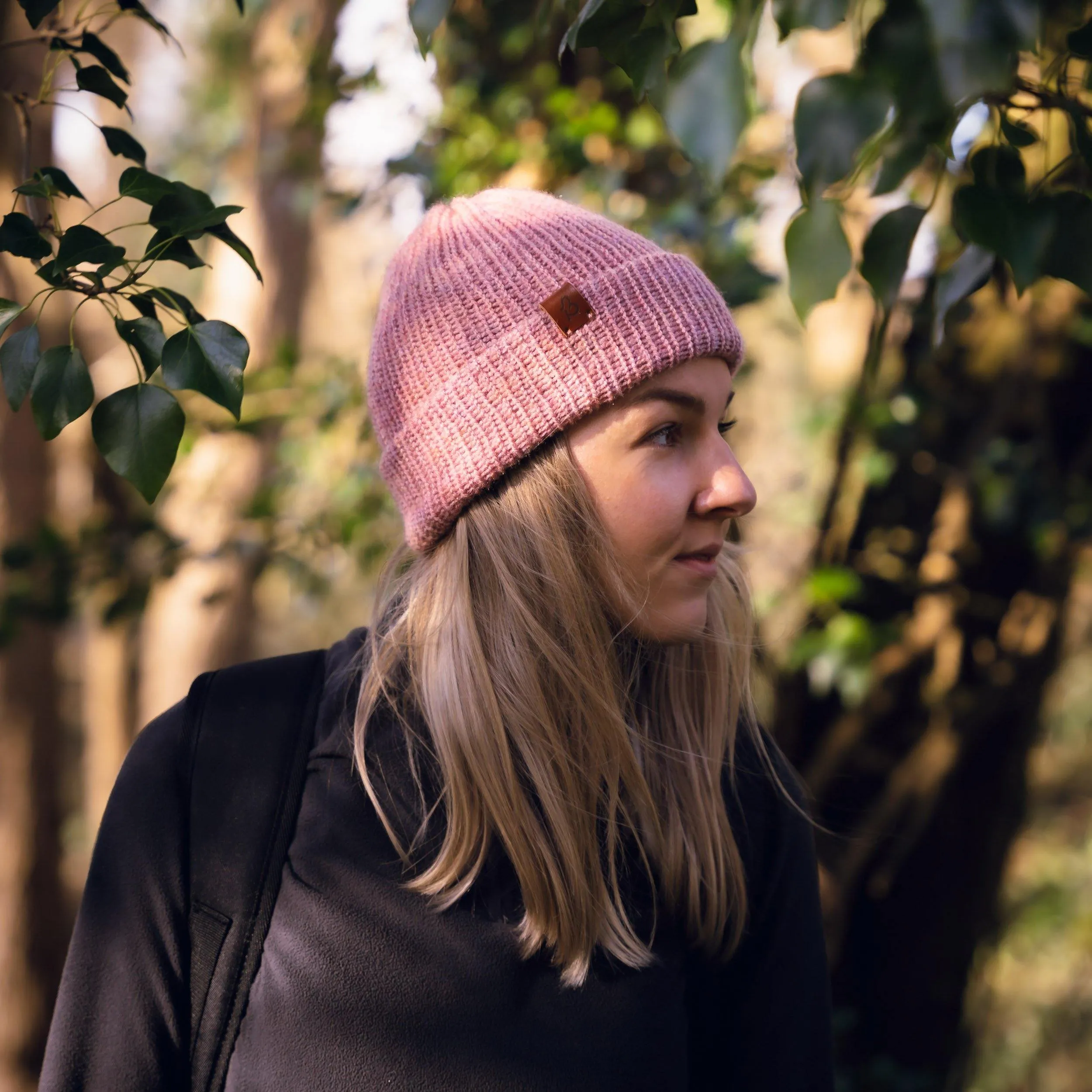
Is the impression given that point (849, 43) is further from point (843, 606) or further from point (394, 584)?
point (394, 584)

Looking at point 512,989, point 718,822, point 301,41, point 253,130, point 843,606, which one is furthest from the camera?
point 253,130

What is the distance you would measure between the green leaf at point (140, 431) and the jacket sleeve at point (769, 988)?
44.2 inches

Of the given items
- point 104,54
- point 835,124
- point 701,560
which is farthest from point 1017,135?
point 104,54

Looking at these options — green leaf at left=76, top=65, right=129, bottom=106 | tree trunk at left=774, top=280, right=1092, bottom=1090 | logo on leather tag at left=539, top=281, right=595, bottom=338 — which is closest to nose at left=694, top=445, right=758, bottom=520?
logo on leather tag at left=539, top=281, right=595, bottom=338

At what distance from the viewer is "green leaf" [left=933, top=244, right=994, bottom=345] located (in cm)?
136

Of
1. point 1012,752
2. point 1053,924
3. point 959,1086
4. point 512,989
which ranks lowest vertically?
point 1053,924

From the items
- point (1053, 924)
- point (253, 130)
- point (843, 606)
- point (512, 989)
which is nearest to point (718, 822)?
point (512, 989)

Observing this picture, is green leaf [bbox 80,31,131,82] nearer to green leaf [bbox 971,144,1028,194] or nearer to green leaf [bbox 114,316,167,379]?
green leaf [bbox 114,316,167,379]

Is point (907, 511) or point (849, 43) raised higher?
point (849, 43)

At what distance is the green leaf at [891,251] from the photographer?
1.19 m

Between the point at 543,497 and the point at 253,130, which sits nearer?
the point at 543,497

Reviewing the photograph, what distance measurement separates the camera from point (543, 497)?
61.8 inches

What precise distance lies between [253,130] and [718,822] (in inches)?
180

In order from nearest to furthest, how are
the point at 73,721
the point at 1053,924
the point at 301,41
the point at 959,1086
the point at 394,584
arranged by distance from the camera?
the point at 394,584, the point at 959,1086, the point at 301,41, the point at 1053,924, the point at 73,721
